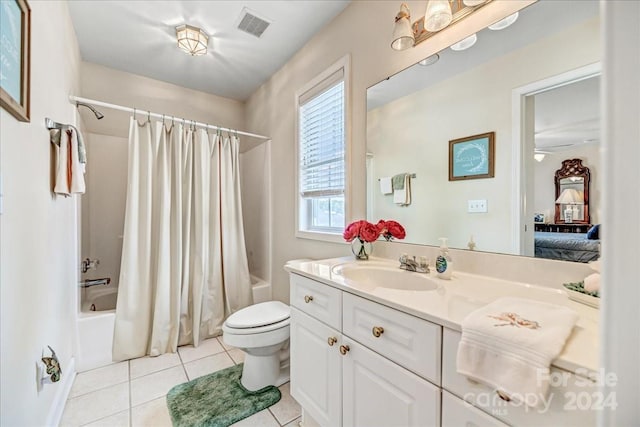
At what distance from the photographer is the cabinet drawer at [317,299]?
108 cm

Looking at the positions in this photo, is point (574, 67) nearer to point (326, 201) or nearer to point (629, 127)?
point (629, 127)

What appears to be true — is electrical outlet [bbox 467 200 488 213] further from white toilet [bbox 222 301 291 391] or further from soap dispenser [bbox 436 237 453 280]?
white toilet [bbox 222 301 291 391]

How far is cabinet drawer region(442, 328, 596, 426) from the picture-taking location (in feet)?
1.62

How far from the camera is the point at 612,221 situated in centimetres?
43

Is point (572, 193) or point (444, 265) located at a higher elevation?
point (572, 193)

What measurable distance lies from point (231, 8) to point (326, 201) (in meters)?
1.50

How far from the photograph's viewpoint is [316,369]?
119cm

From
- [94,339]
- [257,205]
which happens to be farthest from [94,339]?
[257,205]

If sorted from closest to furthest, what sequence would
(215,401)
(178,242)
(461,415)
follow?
(461,415) < (215,401) < (178,242)

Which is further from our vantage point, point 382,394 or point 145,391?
point 145,391

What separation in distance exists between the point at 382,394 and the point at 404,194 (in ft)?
3.12

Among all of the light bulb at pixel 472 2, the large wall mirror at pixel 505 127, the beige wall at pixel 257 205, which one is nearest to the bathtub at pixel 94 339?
the beige wall at pixel 257 205

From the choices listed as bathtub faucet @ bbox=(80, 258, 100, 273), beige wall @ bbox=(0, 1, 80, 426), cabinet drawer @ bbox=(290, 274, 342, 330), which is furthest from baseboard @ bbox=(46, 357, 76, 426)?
cabinet drawer @ bbox=(290, 274, 342, 330)

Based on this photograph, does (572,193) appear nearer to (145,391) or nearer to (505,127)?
(505,127)
